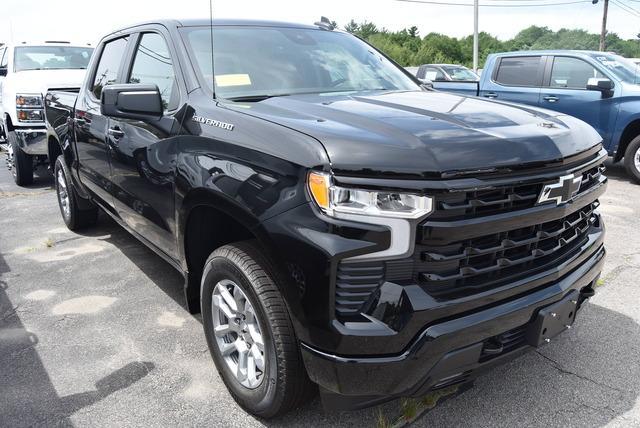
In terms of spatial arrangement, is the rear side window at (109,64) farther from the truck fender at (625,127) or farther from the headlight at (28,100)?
the truck fender at (625,127)

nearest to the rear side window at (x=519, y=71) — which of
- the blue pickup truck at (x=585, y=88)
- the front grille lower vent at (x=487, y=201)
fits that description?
the blue pickup truck at (x=585, y=88)

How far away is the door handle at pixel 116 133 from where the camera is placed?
344 cm

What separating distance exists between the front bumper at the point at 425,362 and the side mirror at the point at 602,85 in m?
6.39

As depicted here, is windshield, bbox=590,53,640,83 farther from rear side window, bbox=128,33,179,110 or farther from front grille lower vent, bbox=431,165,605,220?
rear side window, bbox=128,33,179,110

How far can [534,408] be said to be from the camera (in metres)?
2.46

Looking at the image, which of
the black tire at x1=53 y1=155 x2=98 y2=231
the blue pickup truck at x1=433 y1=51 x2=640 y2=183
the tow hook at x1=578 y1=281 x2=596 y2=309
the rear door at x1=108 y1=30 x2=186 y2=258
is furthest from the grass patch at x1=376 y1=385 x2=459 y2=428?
the blue pickup truck at x1=433 y1=51 x2=640 y2=183

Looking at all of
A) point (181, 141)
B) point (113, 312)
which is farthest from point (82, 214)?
point (181, 141)

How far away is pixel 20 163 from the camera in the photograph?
7863 mm

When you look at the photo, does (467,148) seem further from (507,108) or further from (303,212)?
(507,108)

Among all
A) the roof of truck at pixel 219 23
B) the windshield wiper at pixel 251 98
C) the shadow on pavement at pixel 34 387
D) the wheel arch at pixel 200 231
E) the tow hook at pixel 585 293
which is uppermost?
the roof of truck at pixel 219 23

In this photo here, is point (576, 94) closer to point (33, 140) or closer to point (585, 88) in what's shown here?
point (585, 88)

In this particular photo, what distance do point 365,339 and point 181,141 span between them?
1.46 m

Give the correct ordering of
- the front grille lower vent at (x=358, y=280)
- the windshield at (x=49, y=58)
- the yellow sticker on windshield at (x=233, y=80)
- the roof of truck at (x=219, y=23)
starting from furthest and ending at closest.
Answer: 1. the windshield at (x=49, y=58)
2. the roof of truck at (x=219, y=23)
3. the yellow sticker on windshield at (x=233, y=80)
4. the front grille lower vent at (x=358, y=280)

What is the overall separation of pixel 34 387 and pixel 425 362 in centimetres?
209
